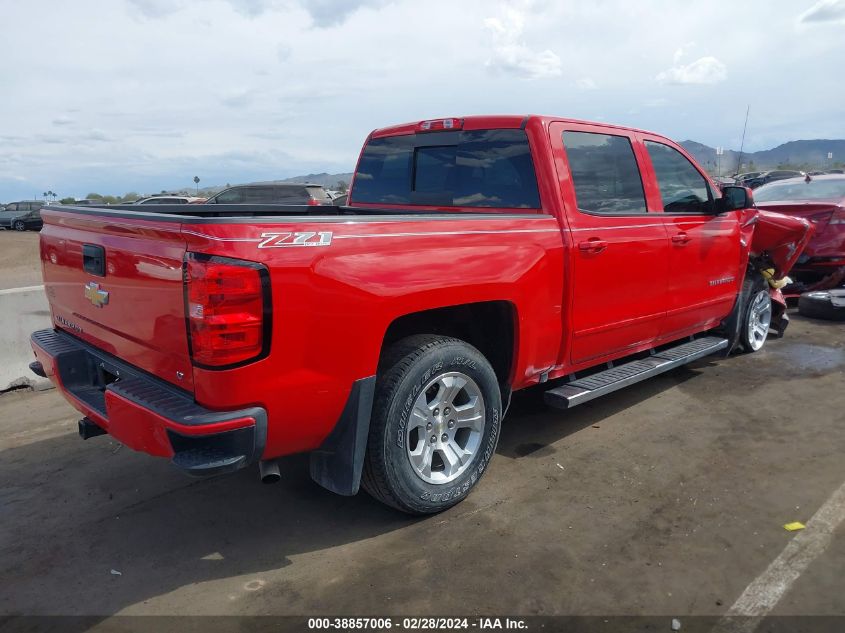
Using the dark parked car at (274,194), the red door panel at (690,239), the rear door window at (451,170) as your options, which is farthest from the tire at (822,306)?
the dark parked car at (274,194)

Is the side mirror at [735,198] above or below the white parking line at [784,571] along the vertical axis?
above

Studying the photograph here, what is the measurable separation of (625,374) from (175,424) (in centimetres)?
296

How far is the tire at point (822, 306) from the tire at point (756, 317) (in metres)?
1.70

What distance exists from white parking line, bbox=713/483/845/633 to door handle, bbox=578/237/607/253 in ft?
5.92

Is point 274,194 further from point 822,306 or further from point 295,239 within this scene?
point 295,239

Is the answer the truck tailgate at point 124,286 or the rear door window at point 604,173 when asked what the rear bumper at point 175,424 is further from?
the rear door window at point 604,173

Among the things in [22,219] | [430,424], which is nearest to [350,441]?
[430,424]

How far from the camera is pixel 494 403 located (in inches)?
142

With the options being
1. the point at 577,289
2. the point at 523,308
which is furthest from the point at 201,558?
the point at 577,289

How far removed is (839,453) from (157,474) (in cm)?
418

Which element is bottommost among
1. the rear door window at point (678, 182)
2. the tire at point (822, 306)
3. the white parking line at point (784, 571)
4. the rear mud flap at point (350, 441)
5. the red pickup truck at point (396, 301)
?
the white parking line at point (784, 571)

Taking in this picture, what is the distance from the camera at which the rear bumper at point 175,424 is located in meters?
2.57

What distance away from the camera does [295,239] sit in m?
2.64

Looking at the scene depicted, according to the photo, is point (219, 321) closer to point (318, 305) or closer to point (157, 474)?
point (318, 305)
